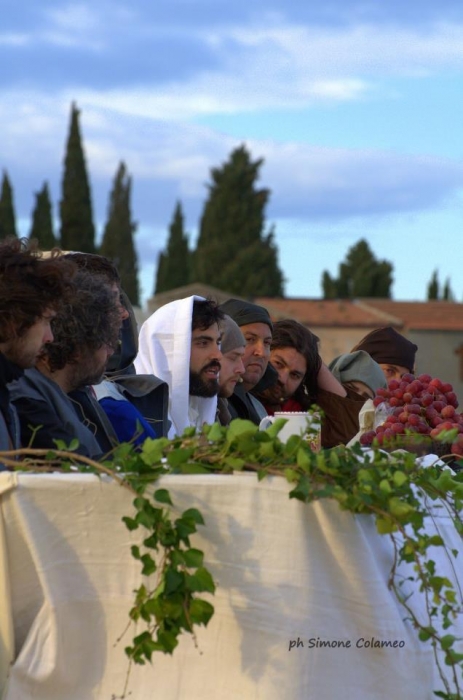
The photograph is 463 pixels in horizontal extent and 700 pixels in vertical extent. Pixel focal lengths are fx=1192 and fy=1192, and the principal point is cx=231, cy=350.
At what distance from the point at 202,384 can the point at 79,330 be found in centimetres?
135

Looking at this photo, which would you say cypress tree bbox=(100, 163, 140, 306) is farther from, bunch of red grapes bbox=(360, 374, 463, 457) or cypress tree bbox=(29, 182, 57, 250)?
bunch of red grapes bbox=(360, 374, 463, 457)

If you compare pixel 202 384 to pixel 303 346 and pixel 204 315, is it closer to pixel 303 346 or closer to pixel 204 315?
pixel 204 315

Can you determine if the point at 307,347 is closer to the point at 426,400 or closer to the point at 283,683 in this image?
the point at 426,400

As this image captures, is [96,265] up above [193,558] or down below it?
above

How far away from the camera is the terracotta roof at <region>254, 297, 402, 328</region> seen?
152 feet

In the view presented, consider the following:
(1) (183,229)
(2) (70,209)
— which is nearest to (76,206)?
(2) (70,209)

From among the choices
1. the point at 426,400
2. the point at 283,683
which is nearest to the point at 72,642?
the point at 283,683

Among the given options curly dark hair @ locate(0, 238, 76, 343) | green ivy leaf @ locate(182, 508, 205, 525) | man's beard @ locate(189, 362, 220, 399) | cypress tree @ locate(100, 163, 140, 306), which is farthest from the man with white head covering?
cypress tree @ locate(100, 163, 140, 306)

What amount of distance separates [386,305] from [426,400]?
4597 cm

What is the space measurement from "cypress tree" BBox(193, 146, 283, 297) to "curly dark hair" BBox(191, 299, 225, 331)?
52.1 meters

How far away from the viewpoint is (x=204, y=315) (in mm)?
5008

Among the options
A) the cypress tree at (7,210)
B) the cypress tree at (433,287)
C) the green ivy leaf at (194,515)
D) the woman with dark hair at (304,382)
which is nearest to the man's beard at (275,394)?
the woman with dark hair at (304,382)

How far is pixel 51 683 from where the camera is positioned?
2.23 meters

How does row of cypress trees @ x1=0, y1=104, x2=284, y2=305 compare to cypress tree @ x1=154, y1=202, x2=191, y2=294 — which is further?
cypress tree @ x1=154, y1=202, x2=191, y2=294
